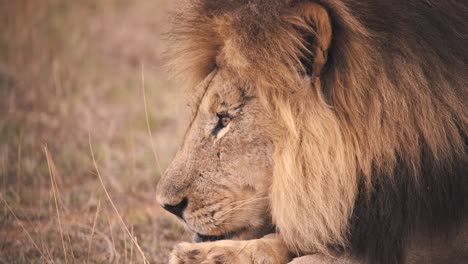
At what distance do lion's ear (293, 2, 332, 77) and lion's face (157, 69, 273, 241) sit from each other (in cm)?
30

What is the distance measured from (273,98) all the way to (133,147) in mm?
3156

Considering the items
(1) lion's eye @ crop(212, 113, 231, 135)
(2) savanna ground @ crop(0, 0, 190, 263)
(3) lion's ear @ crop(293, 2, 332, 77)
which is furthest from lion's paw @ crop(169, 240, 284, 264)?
(3) lion's ear @ crop(293, 2, 332, 77)

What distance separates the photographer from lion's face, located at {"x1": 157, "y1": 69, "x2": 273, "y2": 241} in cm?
304

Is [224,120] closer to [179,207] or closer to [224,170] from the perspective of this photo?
[224,170]

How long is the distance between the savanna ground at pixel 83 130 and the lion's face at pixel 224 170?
36 centimetres

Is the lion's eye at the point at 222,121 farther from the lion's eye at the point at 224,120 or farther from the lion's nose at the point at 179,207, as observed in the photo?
the lion's nose at the point at 179,207

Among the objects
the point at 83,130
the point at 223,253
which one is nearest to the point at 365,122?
the point at 223,253

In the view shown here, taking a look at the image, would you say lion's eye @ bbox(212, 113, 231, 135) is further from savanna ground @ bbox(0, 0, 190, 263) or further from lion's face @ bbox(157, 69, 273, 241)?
savanna ground @ bbox(0, 0, 190, 263)

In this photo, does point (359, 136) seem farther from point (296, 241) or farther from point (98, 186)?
point (98, 186)

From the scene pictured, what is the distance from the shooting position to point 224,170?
123 inches

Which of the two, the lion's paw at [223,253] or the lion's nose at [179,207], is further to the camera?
the lion's nose at [179,207]

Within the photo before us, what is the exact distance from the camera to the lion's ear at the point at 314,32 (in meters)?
2.80

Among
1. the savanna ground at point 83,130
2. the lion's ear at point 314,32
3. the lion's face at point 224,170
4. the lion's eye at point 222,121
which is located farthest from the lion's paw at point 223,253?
the lion's ear at point 314,32

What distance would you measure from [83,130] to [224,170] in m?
3.58
